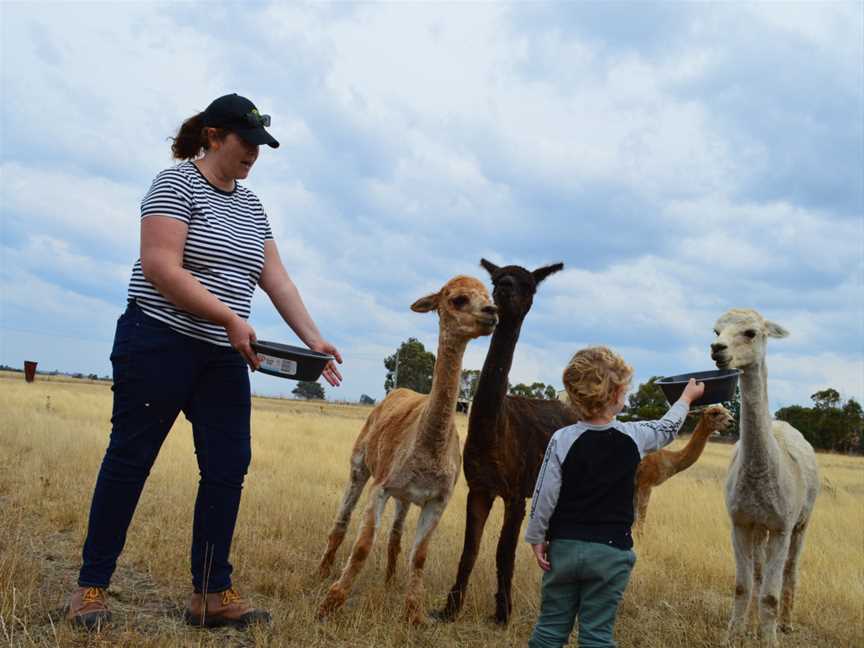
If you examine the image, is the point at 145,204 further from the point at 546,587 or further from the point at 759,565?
the point at 759,565

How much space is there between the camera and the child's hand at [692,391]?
3.51m

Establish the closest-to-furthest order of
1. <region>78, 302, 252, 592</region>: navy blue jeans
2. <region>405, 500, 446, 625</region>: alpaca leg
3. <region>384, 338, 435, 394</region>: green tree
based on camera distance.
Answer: <region>78, 302, 252, 592</region>: navy blue jeans, <region>405, 500, 446, 625</region>: alpaca leg, <region>384, 338, 435, 394</region>: green tree

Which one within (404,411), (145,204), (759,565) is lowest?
(759,565)

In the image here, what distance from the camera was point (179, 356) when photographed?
3824mm

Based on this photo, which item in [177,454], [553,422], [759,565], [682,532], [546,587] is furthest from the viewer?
[177,454]

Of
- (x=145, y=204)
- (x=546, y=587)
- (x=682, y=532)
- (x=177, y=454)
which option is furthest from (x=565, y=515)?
(x=177, y=454)

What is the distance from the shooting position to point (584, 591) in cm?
317

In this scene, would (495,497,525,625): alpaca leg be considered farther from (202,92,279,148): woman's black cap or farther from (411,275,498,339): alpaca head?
(202,92,279,148): woman's black cap

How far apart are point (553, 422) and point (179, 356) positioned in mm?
3396

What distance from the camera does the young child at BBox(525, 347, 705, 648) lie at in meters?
3.11

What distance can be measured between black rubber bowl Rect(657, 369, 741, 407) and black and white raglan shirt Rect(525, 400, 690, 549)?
0.49m

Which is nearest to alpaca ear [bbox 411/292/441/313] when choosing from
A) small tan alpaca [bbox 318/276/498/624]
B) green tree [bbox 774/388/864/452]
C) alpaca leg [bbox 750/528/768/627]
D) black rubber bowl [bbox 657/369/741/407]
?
small tan alpaca [bbox 318/276/498/624]

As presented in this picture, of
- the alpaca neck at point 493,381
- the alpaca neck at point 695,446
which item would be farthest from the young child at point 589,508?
the alpaca neck at point 695,446

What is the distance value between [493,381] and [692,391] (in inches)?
78.1
